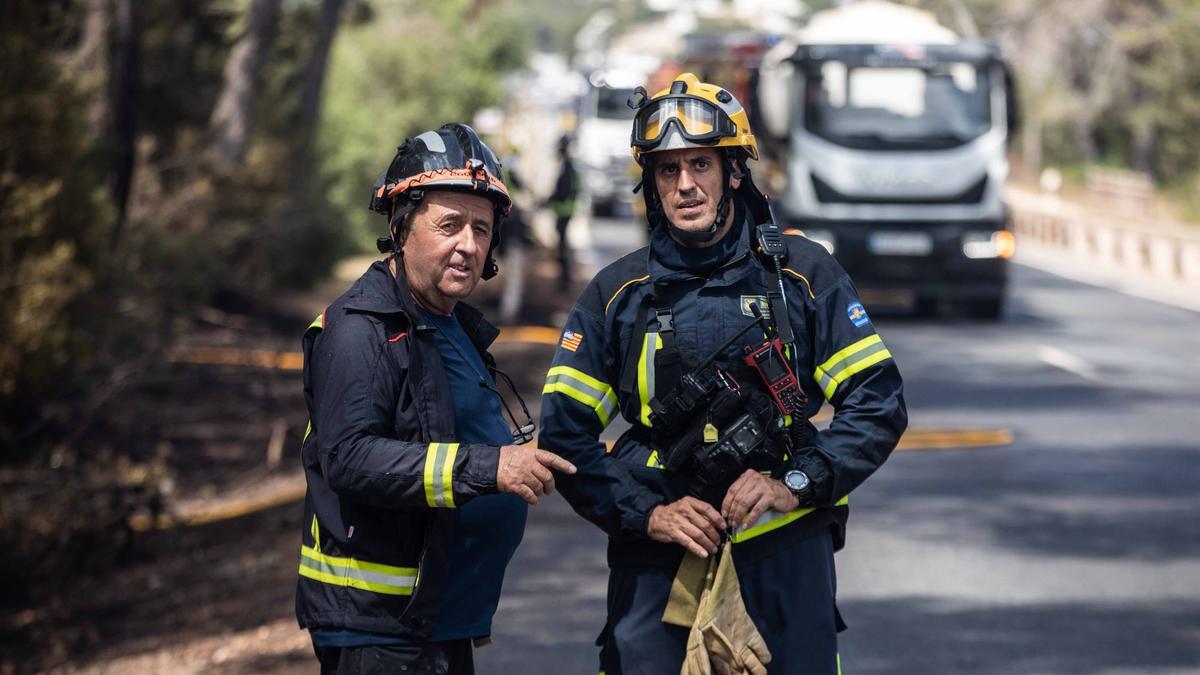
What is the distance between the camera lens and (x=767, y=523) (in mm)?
4293

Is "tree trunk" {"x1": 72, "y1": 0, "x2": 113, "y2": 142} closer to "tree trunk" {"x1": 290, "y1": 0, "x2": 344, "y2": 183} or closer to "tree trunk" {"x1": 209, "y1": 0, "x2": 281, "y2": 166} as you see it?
"tree trunk" {"x1": 209, "y1": 0, "x2": 281, "y2": 166}

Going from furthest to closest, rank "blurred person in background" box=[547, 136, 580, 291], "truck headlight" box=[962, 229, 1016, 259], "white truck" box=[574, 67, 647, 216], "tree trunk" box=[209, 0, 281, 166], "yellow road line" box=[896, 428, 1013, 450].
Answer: "white truck" box=[574, 67, 647, 216] → "blurred person in background" box=[547, 136, 580, 291] → "tree trunk" box=[209, 0, 281, 166] → "truck headlight" box=[962, 229, 1016, 259] → "yellow road line" box=[896, 428, 1013, 450]

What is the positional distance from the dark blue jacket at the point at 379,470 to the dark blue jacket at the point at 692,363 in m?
0.37

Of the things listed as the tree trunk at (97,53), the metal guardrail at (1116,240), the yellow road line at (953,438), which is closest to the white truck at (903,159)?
the yellow road line at (953,438)

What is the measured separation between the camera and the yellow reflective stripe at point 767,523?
4.25 m

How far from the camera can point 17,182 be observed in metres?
10.2

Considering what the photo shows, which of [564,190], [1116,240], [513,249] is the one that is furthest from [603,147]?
[513,249]

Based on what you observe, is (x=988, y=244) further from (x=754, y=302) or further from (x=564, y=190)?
(x=754, y=302)

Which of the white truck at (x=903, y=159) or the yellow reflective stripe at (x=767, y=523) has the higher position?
the yellow reflective stripe at (x=767, y=523)

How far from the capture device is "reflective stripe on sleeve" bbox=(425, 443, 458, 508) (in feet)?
12.8

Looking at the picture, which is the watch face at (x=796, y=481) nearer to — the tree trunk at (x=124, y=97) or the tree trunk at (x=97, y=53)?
the tree trunk at (x=124, y=97)

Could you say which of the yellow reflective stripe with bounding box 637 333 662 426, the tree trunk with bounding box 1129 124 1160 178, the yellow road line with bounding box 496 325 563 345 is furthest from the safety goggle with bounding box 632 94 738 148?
the tree trunk with bounding box 1129 124 1160 178

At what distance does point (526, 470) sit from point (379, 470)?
316 millimetres

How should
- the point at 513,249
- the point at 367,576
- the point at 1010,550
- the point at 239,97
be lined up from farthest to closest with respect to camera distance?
the point at 239,97 < the point at 513,249 < the point at 1010,550 < the point at 367,576
